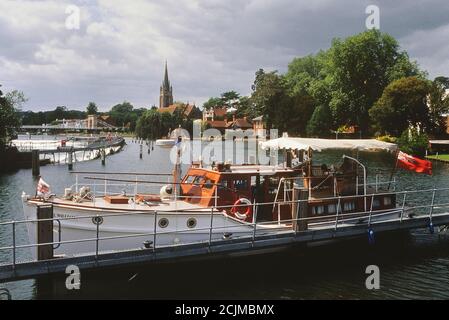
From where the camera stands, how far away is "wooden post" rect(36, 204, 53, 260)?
14320 millimetres

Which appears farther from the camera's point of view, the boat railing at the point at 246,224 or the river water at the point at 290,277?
the river water at the point at 290,277

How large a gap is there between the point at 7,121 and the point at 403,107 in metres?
62.4

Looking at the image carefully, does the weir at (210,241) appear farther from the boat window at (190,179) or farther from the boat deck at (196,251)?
the boat window at (190,179)

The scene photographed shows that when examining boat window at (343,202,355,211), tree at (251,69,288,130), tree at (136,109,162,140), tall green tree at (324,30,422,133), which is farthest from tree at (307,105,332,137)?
boat window at (343,202,355,211)

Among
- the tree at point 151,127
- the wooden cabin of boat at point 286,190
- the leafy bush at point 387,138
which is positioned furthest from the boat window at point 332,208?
the tree at point 151,127

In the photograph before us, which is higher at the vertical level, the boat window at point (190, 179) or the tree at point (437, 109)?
the tree at point (437, 109)

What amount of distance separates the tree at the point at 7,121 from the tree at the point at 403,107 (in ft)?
193

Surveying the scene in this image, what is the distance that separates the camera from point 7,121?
63.4 meters

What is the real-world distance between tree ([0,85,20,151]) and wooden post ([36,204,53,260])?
51.5 m

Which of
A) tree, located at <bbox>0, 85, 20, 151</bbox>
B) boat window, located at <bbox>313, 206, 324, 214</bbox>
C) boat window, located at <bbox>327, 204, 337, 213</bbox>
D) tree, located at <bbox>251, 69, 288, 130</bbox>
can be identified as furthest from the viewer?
tree, located at <bbox>251, 69, 288, 130</bbox>

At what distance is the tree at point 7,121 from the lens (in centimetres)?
6184

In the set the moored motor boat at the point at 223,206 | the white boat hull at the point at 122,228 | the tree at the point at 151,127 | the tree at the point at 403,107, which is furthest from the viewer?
the tree at the point at 151,127

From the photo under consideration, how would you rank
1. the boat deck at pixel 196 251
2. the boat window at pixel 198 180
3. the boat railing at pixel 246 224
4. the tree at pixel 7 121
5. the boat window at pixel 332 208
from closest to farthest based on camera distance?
the boat deck at pixel 196 251 → the boat railing at pixel 246 224 → the boat window at pixel 198 180 → the boat window at pixel 332 208 → the tree at pixel 7 121

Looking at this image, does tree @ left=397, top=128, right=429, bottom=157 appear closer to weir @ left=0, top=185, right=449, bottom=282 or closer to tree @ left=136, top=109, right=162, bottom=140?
weir @ left=0, top=185, right=449, bottom=282
